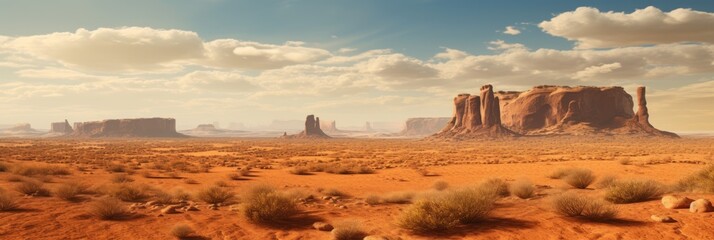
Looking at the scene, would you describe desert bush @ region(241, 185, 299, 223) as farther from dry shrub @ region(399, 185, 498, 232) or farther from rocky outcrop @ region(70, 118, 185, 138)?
rocky outcrop @ region(70, 118, 185, 138)

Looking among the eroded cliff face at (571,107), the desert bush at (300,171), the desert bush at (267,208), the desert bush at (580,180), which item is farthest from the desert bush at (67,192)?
the eroded cliff face at (571,107)

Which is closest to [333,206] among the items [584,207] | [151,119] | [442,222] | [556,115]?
[442,222]

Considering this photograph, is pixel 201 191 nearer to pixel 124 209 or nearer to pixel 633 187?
pixel 124 209

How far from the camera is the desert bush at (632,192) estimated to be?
990 centimetres

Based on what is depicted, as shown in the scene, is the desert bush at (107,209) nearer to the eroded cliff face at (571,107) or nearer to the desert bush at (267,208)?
the desert bush at (267,208)

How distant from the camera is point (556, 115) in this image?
106625 millimetres

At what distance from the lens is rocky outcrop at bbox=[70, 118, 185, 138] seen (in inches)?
6693

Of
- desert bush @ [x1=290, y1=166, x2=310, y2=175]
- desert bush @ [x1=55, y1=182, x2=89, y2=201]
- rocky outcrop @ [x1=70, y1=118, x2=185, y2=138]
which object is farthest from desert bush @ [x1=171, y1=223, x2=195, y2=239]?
rocky outcrop @ [x1=70, y1=118, x2=185, y2=138]

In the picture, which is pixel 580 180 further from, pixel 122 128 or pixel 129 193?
pixel 122 128

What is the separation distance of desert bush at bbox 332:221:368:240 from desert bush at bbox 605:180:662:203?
6.87m

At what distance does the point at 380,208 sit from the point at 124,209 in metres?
6.72

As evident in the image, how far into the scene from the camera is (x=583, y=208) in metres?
8.26

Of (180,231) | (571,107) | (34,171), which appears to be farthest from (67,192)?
(571,107)

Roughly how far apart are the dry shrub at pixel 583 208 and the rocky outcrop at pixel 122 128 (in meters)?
190
